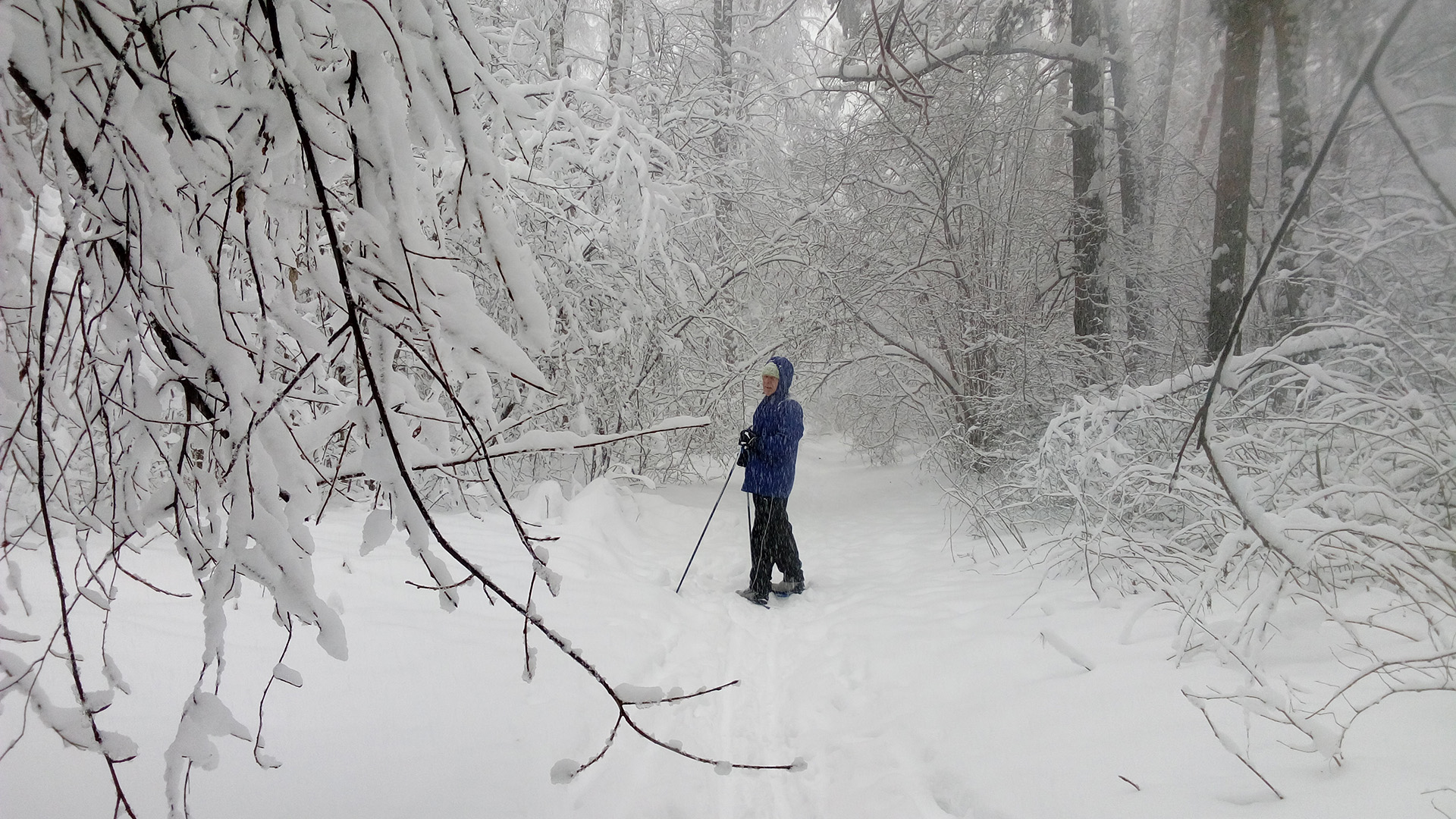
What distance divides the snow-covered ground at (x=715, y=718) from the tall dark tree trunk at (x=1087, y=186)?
147 inches

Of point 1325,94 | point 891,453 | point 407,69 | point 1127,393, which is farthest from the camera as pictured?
point 891,453

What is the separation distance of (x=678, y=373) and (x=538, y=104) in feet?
11.1

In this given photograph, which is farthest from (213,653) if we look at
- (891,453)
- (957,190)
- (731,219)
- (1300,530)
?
(891,453)

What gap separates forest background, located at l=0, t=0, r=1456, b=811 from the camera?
1.14 meters

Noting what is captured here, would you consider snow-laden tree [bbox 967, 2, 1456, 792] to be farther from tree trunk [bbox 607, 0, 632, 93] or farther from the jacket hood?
tree trunk [bbox 607, 0, 632, 93]

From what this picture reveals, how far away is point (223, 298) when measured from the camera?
4.12 feet

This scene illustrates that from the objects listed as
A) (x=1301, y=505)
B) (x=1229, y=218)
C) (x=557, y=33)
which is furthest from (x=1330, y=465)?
(x=557, y=33)

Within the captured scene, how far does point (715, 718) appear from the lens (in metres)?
3.20

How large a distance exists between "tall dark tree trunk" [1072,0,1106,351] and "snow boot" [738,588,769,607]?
411 cm

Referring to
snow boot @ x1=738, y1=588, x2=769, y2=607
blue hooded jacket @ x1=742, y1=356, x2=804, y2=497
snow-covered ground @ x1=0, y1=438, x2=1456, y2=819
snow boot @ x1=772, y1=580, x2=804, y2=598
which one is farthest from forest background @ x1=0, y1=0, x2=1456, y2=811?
snow boot @ x1=738, y1=588, x2=769, y2=607

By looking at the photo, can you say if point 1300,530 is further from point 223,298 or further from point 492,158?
point 223,298

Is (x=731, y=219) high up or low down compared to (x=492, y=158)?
up

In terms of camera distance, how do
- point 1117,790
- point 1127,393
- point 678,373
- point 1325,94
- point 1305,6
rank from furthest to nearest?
1. point 678,373
2. point 1127,393
3. point 1325,94
4. point 1117,790
5. point 1305,6

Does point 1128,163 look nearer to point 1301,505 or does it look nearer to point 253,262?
point 1301,505
